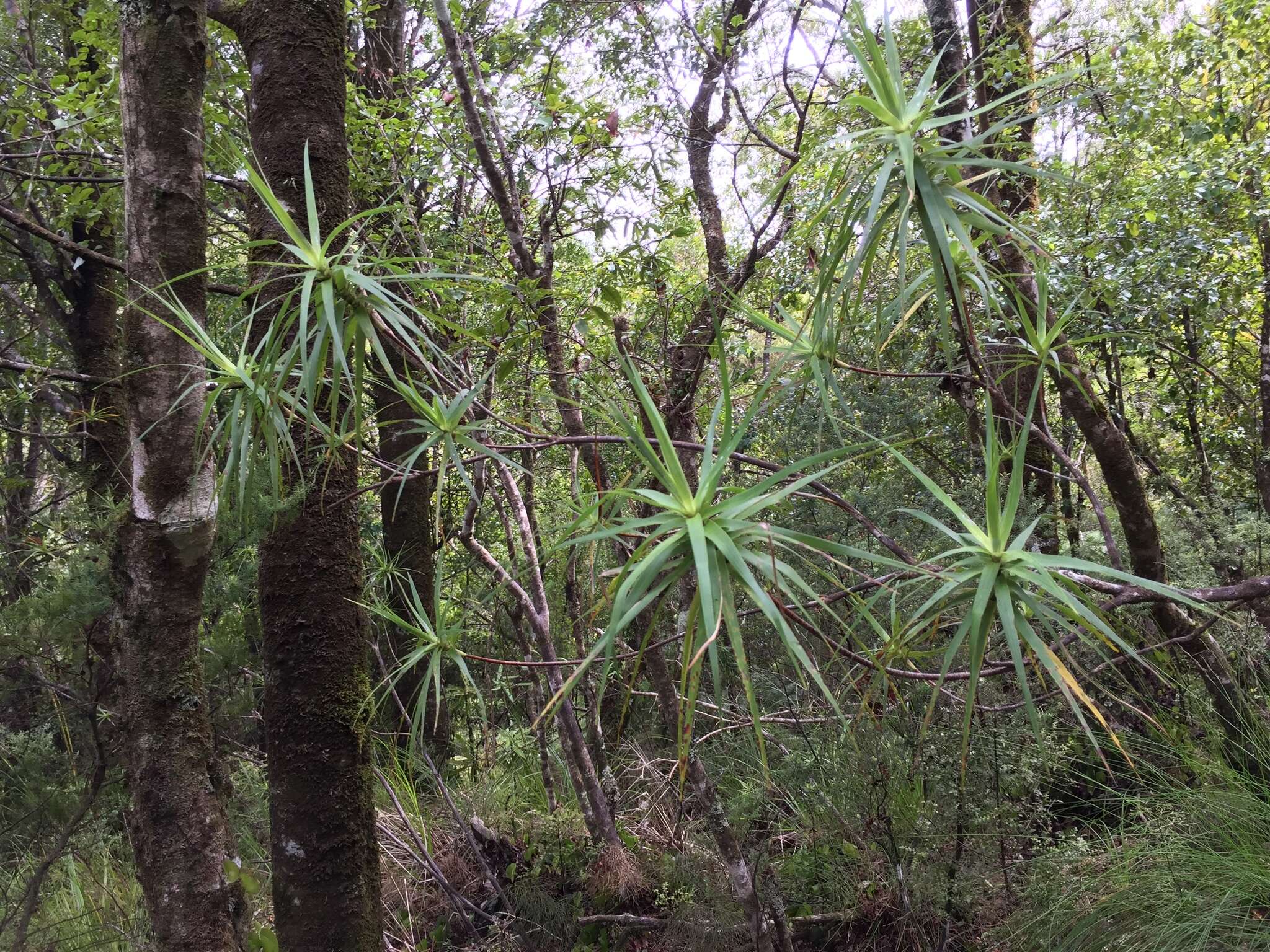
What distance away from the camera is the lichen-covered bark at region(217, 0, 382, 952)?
2.04 metres

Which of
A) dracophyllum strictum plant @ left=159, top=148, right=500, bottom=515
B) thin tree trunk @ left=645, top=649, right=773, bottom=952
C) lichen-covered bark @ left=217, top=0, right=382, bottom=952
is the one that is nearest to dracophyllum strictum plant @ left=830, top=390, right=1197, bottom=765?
dracophyllum strictum plant @ left=159, top=148, right=500, bottom=515

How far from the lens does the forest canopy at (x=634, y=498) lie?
133 cm

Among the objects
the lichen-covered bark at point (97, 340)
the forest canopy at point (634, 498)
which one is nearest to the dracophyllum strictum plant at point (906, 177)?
the forest canopy at point (634, 498)

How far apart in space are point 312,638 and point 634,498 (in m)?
1.25

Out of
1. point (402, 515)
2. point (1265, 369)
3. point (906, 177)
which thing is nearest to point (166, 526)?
point (906, 177)

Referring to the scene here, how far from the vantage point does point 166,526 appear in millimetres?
1748

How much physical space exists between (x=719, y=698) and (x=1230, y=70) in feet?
18.5

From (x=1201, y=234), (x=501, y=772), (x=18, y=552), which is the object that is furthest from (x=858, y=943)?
(x=18, y=552)

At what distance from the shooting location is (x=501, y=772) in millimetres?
4727

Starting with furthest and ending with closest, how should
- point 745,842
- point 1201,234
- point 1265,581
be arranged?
point 1201,234
point 745,842
point 1265,581

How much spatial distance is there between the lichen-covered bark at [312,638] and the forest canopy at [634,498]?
12 mm

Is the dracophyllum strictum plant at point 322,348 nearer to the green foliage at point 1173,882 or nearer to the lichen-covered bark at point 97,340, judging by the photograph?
A: the green foliage at point 1173,882

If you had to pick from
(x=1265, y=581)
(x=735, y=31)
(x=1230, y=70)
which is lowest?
(x=1265, y=581)

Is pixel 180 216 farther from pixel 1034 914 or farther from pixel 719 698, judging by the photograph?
pixel 1034 914
